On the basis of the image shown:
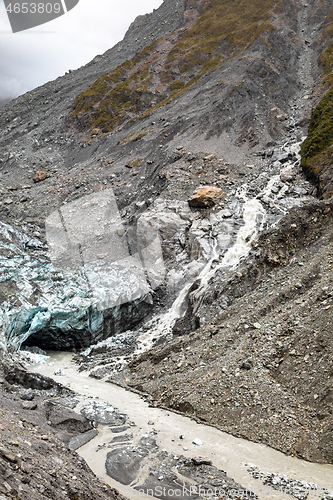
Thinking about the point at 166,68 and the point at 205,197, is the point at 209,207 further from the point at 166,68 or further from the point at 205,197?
the point at 166,68

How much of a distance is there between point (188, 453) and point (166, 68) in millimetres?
67401

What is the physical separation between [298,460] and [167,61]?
70210 mm

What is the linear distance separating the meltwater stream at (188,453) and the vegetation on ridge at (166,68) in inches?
2073

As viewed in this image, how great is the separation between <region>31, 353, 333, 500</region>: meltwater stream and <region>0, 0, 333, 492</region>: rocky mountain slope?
2.14 ft

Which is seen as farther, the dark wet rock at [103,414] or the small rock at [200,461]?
the dark wet rock at [103,414]

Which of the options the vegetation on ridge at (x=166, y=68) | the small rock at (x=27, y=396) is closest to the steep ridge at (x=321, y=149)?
the small rock at (x=27, y=396)

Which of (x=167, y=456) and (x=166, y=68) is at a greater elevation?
(x=166, y=68)

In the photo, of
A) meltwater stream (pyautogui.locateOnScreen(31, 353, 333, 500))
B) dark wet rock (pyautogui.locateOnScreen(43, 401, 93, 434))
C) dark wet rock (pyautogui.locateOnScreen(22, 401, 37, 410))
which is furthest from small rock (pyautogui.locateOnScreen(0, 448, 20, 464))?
dark wet rock (pyautogui.locateOnScreen(22, 401, 37, 410))

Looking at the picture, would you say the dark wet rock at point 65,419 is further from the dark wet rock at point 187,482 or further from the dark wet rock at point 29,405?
the dark wet rock at point 187,482

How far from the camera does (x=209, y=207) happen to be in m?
35.6

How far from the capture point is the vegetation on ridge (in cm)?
6372

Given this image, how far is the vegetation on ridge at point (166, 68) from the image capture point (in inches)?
2509

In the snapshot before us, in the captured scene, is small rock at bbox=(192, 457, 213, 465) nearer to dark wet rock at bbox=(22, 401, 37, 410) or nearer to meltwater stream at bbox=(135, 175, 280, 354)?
dark wet rock at bbox=(22, 401, 37, 410)

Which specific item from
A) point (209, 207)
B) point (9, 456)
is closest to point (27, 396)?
point (9, 456)
